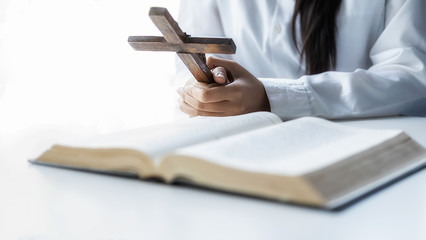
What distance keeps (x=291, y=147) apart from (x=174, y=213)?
6.4 inches

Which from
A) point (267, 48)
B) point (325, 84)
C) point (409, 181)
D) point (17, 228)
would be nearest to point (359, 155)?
Answer: point (409, 181)

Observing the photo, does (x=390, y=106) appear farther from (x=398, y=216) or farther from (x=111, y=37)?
(x=111, y=37)

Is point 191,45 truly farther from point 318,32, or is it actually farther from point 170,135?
point 318,32

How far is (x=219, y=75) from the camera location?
1200mm

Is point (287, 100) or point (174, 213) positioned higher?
point (174, 213)

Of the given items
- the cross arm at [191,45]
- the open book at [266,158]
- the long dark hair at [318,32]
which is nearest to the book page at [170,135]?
the open book at [266,158]

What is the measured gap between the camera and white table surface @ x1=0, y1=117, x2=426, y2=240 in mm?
528

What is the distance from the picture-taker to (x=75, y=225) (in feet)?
1.80

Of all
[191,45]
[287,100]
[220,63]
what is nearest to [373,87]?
[287,100]

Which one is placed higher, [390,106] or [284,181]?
[284,181]

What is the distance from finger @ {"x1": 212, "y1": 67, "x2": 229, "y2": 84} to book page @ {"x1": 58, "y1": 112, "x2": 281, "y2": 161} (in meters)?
0.31

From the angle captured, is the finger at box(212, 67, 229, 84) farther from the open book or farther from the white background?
the white background

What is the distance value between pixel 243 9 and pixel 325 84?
45 centimetres

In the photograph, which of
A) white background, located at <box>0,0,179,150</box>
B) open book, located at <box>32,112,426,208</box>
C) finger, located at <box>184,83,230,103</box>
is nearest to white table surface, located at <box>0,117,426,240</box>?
open book, located at <box>32,112,426,208</box>
